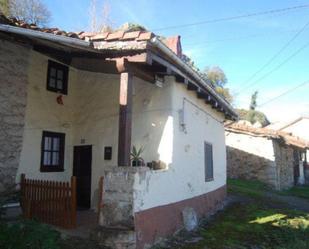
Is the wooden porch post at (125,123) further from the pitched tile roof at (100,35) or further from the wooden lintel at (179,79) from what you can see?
the wooden lintel at (179,79)

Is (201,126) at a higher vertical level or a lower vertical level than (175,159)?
higher

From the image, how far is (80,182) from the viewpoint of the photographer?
33.5 feet

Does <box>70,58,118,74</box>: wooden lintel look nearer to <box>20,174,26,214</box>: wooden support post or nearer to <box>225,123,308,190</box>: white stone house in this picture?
<box>20,174,26,214</box>: wooden support post

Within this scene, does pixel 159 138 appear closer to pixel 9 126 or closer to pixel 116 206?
pixel 116 206

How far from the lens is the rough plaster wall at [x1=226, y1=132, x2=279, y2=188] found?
2091 centimetres

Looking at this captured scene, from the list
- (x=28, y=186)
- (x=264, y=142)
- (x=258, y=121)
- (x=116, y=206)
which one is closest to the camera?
(x=116, y=206)

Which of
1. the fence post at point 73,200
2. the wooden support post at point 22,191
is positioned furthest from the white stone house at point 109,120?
the fence post at point 73,200

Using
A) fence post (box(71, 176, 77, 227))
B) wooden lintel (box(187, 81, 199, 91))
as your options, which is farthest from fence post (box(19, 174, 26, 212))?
wooden lintel (box(187, 81, 199, 91))

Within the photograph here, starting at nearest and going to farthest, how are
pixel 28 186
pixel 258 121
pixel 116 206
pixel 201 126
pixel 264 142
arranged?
1. pixel 116 206
2. pixel 28 186
3. pixel 201 126
4. pixel 264 142
5. pixel 258 121

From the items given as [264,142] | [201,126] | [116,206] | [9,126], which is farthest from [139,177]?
[264,142]

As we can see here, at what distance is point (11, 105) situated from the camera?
8.66 m

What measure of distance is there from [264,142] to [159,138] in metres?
13.9

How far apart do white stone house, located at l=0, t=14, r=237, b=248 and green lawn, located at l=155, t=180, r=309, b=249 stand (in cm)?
78

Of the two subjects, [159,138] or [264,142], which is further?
[264,142]
